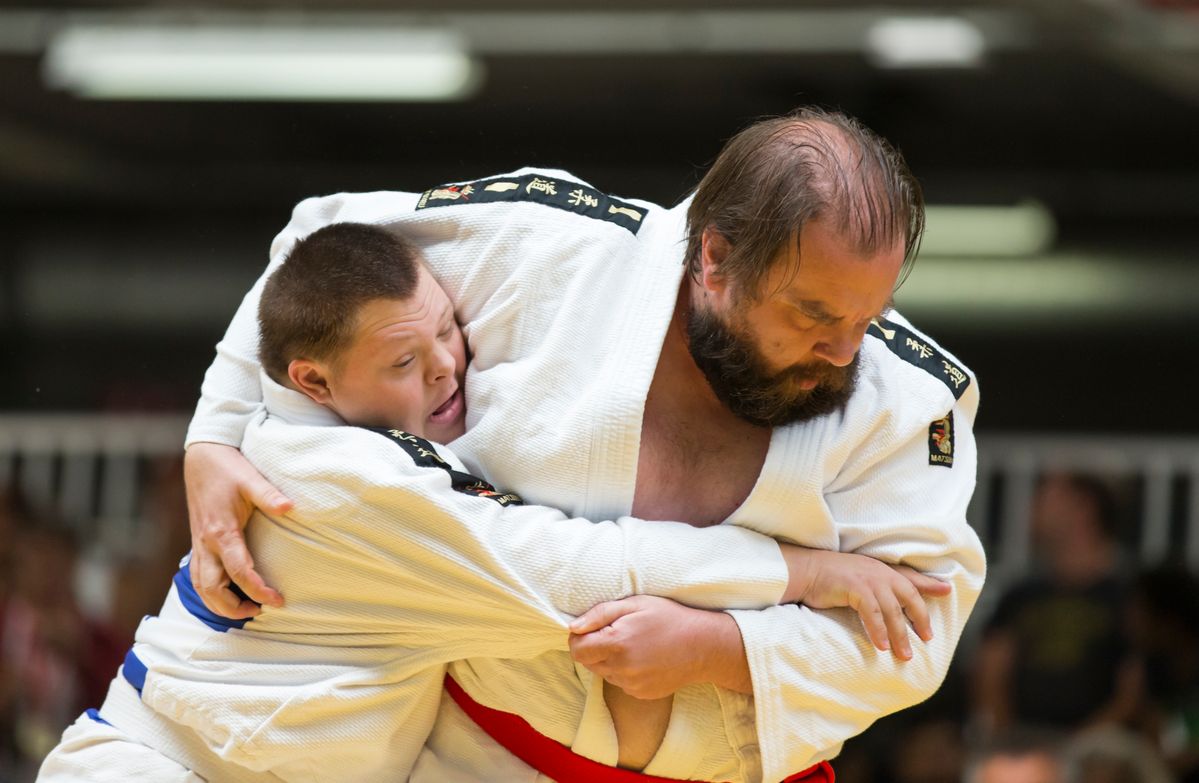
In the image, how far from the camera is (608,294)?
1.97 m

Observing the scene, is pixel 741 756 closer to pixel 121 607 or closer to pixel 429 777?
pixel 429 777

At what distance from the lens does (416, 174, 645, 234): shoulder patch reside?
203 centimetres

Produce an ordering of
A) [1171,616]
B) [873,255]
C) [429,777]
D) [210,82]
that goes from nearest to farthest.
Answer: [873,255], [429,777], [210,82], [1171,616]

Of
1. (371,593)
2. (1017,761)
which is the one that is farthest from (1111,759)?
(371,593)

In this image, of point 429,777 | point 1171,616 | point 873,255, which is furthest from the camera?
point 1171,616

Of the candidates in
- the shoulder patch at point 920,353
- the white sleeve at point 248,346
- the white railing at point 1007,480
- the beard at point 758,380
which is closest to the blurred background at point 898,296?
the white railing at point 1007,480

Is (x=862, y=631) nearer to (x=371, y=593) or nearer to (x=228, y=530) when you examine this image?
(x=371, y=593)

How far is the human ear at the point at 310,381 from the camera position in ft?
6.09

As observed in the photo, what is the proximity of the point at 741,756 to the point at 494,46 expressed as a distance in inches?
134

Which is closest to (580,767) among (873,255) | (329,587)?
(329,587)

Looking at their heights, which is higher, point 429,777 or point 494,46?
point 494,46

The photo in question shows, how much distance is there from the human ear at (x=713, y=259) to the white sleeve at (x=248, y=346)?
44cm

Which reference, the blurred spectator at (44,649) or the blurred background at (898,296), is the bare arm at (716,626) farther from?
the blurred spectator at (44,649)

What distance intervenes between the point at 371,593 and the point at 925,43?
150 inches
